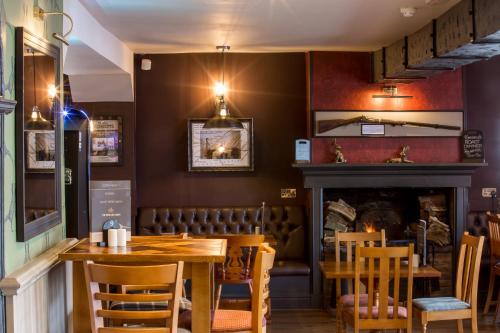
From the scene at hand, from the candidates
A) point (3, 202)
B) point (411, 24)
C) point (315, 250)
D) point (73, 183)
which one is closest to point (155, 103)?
point (73, 183)

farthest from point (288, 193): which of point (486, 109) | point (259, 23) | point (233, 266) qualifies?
point (486, 109)

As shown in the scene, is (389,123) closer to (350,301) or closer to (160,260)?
(350,301)

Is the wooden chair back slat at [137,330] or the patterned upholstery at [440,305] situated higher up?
the wooden chair back slat at [137,330]

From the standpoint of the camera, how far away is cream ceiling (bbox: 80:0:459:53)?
16.7 ft

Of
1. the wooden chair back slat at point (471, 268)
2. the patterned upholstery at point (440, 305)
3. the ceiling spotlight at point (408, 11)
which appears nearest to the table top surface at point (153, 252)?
the patterned upholstery at point (440, 305)

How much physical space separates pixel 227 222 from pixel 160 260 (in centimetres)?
409

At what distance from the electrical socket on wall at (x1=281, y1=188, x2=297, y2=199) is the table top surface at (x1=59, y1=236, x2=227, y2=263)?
3797 mm

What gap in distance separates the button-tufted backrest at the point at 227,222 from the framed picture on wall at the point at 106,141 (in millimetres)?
726

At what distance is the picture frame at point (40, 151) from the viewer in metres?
3.28

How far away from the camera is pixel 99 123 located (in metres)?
7.50

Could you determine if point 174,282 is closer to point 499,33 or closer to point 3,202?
point 3,202

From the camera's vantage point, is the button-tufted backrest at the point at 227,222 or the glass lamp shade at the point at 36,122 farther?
the button-tufted backrest at the point at 227,222

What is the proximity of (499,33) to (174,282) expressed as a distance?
2699 millimetres

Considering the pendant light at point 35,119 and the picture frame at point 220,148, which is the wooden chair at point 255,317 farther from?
the picture frame at point 220,148
